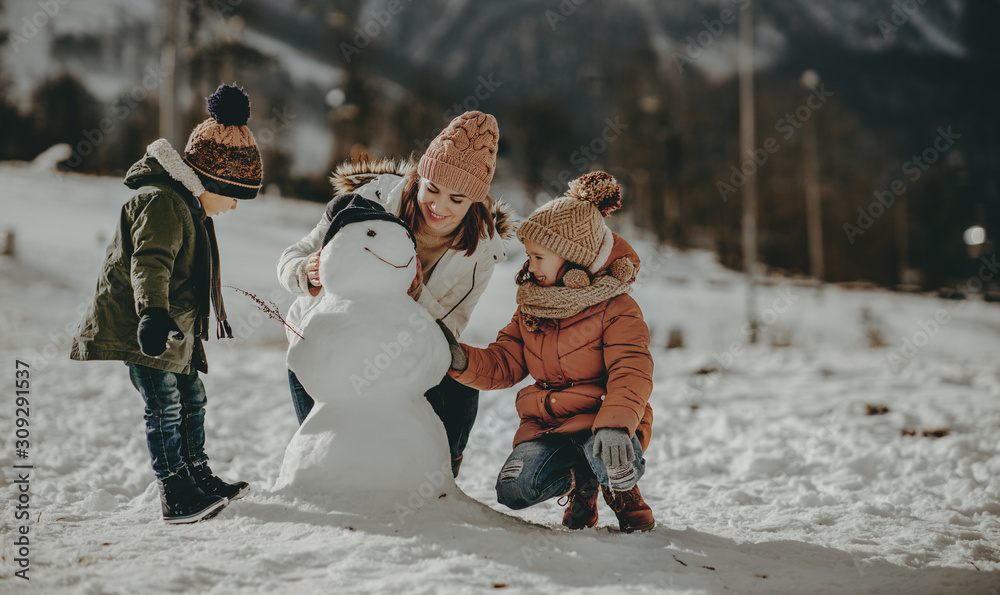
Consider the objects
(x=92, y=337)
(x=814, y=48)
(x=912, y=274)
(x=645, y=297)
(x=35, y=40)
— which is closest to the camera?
(x=92, y=337)

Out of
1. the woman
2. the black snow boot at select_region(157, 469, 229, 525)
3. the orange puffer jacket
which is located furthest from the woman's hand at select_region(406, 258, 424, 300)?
the black snow boot at select_region(157, 469, 229, 525)

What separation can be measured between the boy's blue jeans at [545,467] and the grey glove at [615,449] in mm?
135

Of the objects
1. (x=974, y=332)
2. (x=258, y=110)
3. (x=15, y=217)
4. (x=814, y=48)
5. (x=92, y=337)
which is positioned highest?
(x=814, y=48)

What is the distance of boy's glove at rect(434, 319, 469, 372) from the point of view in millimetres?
2426

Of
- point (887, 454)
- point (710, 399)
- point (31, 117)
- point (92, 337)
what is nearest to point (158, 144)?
point (92, 337)

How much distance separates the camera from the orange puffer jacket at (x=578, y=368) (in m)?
2.34

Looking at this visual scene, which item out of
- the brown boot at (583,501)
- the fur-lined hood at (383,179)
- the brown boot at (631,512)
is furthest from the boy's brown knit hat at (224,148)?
the brown boot at (631,512)

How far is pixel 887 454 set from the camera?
377 cm

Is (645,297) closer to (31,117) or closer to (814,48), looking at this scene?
(31,117)

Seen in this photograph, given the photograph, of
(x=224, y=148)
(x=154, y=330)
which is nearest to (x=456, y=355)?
(x=154, y=330)

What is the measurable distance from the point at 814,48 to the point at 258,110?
165ft

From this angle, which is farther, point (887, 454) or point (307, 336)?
point (887, 454)

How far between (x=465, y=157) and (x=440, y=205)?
220mm

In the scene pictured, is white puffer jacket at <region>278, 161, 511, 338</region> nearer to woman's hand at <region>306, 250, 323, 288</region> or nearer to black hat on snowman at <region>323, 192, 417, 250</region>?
woman's hand at <region>306, 250, 323, 288</region>
